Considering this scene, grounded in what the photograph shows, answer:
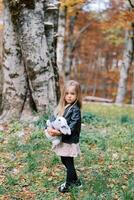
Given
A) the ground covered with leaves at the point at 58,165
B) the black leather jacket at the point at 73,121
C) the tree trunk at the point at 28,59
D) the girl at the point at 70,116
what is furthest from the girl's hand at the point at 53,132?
the tree trunk at the point at 28,59

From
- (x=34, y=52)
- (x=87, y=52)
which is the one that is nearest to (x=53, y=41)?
(x=34, y=52)

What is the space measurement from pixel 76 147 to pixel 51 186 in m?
0.87

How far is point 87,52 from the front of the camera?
4325 cm

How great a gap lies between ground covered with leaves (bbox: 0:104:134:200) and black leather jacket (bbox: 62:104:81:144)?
2.43 feet

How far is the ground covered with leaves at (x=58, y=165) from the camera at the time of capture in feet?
20.3

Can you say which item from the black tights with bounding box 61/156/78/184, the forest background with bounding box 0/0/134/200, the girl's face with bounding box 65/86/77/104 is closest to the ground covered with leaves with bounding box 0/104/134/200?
the forest background with bounding box 0/0/134/200

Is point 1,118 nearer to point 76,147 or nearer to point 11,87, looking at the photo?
point 11,87

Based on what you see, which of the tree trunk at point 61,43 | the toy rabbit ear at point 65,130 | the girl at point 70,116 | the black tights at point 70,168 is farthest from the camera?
the tree trunk at point 61,43

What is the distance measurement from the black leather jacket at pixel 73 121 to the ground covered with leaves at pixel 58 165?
739 millimetres

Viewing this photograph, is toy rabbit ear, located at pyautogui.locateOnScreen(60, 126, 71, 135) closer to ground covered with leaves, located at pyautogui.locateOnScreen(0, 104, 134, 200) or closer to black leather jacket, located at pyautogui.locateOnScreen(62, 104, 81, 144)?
black leather jacket, located at pyautogui.locateOnScreen(62, 104, 81, 144)

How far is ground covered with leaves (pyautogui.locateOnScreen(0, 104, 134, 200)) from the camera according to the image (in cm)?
620

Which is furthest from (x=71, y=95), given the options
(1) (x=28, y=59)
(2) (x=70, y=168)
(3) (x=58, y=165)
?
(1) (x=28, y=59)

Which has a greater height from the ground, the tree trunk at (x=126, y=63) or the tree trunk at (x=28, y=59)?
the tree trunk at (x=28, y=59)

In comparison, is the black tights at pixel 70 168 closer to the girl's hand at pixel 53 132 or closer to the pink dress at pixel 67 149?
the pink dress at pixel 67 149
